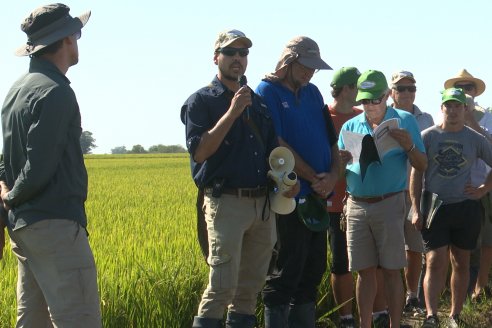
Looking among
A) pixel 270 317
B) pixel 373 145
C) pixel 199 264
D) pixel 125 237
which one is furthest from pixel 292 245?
pixel 125 237

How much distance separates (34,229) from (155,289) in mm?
1822

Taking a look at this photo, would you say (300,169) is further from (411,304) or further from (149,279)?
(411,304)

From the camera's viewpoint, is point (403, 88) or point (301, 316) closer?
point (301, 316)

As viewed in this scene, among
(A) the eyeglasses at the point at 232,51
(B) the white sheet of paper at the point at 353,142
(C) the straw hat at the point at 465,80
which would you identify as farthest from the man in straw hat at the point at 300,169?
(C) the straw hat at the point at 465,80

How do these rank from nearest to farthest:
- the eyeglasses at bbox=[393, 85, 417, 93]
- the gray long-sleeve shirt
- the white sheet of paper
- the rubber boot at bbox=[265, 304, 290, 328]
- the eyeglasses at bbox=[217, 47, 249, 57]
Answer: the gray long-sleeve shirt
the eyeglasses at bbox=[217, 47, 249, 57]
the rubber boot at bbox=[265, 304, 290, 328]
the white sheet of paper
the eyeglasses at bbox=[393, 85, 417, 93]

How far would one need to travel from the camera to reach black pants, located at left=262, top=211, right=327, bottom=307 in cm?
510

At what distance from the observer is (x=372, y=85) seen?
18.1 feet

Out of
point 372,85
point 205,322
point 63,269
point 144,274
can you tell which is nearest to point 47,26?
point 63,269

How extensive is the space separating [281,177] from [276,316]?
89cm

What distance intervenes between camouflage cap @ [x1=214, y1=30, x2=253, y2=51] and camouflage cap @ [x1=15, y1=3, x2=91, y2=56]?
92cm

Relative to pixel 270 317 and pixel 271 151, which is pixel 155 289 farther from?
pixel 271 151

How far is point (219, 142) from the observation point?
14.6 ft

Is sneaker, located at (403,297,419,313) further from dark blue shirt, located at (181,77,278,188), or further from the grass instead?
dark blue shirt, located at (181,77,278,188)

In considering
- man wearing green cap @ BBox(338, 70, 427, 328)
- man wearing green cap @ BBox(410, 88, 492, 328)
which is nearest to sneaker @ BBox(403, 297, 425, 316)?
man wearing green cap @ BBox(410, 88, 492, 328)
